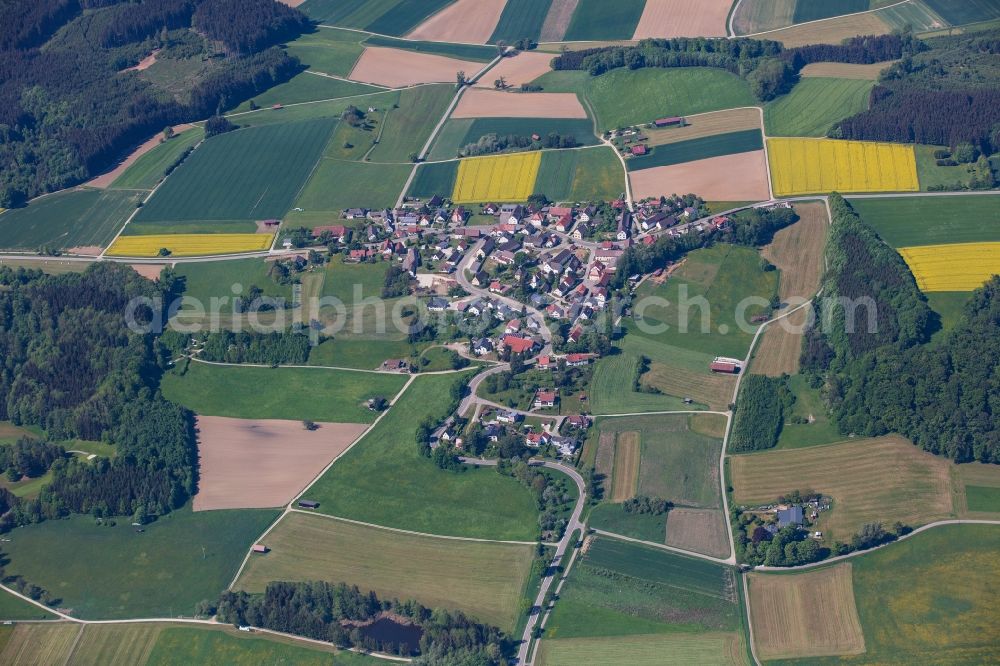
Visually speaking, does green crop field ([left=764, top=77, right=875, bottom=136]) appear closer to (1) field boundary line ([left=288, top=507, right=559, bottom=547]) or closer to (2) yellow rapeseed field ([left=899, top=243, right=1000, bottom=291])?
(2) yellow rapeseed field ([left=899, top=243, right=1000, bottom=291])

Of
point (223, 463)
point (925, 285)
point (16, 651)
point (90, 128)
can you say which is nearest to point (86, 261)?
point (90, 128)

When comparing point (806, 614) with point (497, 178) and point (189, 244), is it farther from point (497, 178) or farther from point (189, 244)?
point (189, 244)

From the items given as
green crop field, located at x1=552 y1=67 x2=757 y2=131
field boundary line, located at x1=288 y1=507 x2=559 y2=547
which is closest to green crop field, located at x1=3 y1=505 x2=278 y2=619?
field boundary line, located at x1=288 y1=507 x2=559 y2=547

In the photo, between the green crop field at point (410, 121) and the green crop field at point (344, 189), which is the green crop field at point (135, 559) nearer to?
the green crop field at point (344, 189)

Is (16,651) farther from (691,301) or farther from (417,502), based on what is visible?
(691,301)

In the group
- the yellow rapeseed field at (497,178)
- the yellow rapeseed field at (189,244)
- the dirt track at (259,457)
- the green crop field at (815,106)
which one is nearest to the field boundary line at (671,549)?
the dirt track at (259,457)

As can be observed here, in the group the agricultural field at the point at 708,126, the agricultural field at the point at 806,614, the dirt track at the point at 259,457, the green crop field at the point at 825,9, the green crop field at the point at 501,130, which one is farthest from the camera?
the green crop field at the point at 825,9
